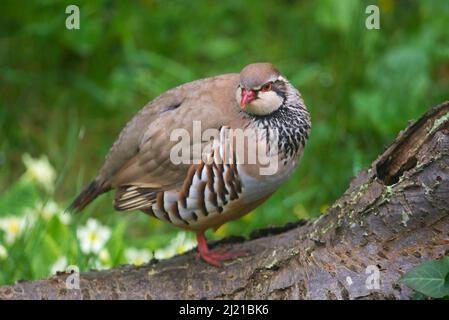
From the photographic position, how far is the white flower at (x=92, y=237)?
419cm

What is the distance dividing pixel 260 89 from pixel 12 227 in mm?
1649

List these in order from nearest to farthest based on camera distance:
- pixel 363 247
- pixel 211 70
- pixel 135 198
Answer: pixel 363 247
pixel 135 198
pixel 211 70

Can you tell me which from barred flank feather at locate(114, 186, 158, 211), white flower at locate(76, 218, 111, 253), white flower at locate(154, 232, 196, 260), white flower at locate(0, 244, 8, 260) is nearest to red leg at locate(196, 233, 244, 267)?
barred flank feather at locate(114, 186, 158, 211)

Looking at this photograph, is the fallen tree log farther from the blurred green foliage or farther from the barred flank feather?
the blurred green foliage

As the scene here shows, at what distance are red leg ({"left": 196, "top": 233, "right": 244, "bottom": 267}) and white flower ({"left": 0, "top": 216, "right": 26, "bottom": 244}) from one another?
107cm

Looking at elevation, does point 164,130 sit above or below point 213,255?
above

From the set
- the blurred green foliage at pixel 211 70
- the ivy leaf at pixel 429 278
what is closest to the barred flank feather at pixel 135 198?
the blurred green foliage at pixel 211 70

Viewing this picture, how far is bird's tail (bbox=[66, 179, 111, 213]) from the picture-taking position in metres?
3.94

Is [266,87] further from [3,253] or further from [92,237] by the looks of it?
[3,253]

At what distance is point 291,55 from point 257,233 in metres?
2.89

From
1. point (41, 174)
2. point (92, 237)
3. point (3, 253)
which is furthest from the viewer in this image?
point (41, 174)

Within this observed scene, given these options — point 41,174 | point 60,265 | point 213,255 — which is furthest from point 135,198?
point 41,174

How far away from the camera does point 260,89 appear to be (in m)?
3.58

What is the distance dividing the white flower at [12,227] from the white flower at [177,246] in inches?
29.1
